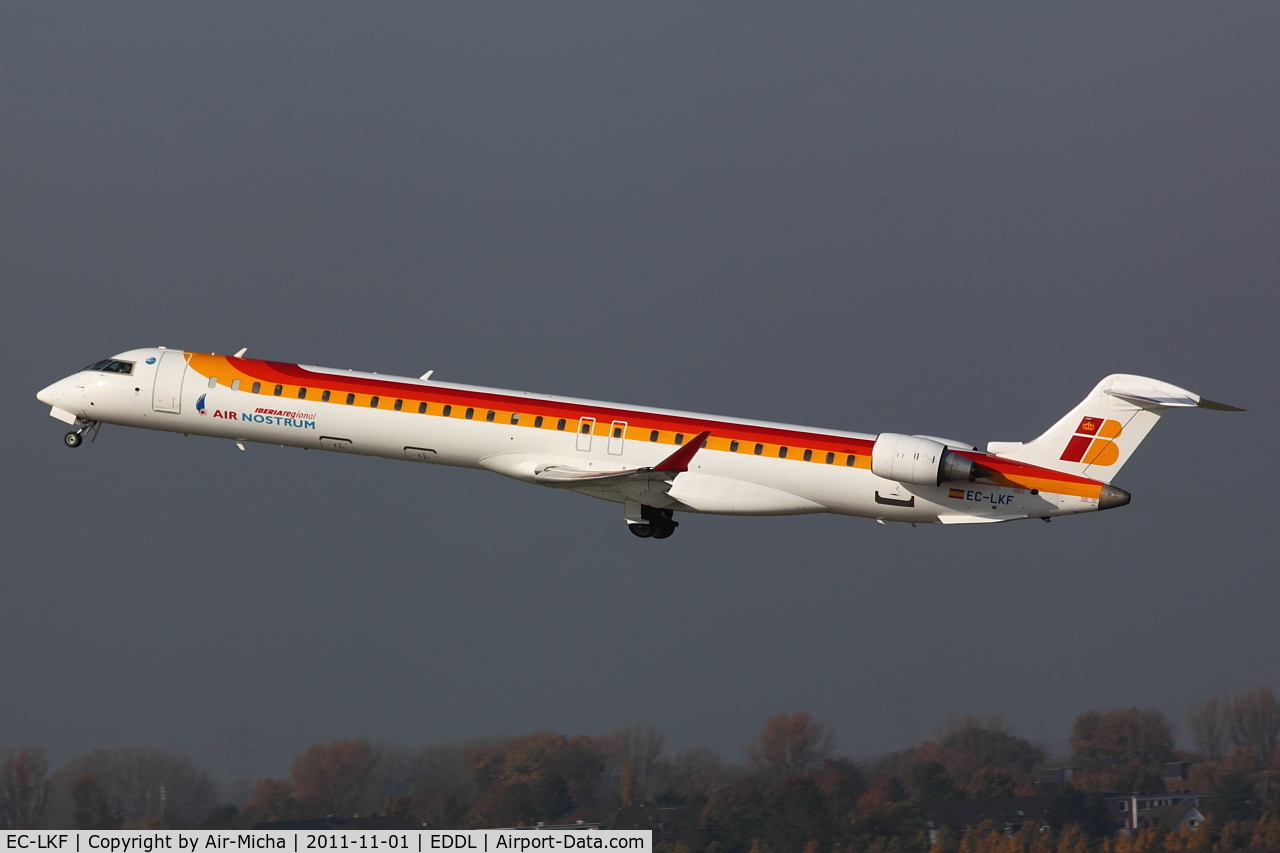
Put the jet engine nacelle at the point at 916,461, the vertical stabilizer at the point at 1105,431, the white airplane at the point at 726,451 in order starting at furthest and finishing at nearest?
1. the vertical stabilizer at the point at 1105,431
2. the white airplane at the point at 726,451
3. the jet engine nacelle at the point at 916,461

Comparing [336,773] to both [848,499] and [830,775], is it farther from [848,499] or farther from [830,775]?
[848,499]

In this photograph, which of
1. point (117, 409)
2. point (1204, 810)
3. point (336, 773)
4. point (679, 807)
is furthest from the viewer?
point (1204, 810)

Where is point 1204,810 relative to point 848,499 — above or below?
below

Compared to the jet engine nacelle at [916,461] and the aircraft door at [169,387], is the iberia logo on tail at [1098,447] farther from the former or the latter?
the aircraft door at [169,387]

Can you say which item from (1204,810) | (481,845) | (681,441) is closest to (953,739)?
(1204,810)

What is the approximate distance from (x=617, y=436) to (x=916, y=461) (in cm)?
683

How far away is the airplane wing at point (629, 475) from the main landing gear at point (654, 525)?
1.46m

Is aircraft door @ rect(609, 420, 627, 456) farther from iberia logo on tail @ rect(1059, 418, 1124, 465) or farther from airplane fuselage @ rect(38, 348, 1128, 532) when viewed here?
iberia logo on tail @ rect(1059, 418, 1124, 465)

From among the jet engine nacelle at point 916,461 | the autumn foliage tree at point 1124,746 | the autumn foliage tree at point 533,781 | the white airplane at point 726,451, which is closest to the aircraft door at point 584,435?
the white airplane at point 726,451

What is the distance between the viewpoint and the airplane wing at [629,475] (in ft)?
111

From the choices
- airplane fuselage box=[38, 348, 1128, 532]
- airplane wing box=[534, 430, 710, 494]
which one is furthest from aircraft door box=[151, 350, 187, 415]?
airplane wing box=[534, 430, 710, 494]

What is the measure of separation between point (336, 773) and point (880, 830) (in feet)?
81.2

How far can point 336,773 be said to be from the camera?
6384cm

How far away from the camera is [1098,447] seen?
115ft
